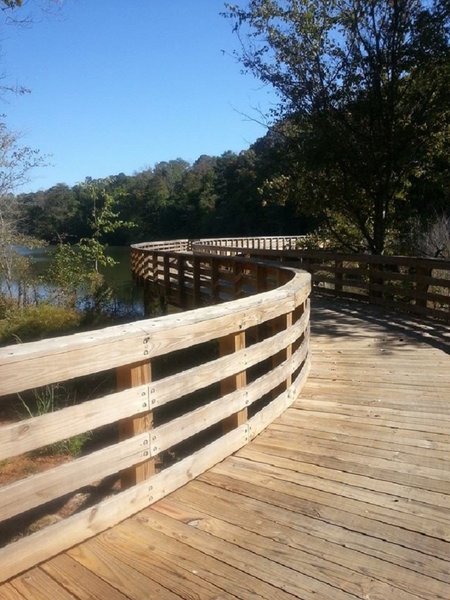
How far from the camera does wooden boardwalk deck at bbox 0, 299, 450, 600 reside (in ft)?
8.20

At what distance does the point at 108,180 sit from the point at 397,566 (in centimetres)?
1862

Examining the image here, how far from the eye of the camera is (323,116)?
13500mm

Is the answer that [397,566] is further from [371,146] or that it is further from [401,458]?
[371,146]

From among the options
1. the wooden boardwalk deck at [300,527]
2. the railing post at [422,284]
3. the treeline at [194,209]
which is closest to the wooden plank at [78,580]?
the wooden boardwalk deck at [300,527]

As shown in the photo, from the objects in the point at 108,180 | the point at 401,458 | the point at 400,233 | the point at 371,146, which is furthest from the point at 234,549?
the point at 108,180

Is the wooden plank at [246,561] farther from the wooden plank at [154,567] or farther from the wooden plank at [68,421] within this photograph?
the wooden plank at [68,421]

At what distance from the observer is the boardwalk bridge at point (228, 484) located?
2504mm

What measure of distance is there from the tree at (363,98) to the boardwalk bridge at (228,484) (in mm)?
8915

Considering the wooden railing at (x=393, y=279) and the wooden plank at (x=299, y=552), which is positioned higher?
the wooden railing at (x=393, y=279)

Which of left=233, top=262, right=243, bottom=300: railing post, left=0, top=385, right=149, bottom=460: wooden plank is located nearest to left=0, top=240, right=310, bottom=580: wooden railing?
left=0, top=385, right=149, bottom=460: wooden plank

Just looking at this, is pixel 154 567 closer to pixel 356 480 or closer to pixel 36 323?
pixel 356 480

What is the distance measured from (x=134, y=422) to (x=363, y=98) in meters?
12.0

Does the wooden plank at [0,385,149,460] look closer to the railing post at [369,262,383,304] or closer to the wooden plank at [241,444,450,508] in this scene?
the wooden plank at [241,444,450,508]

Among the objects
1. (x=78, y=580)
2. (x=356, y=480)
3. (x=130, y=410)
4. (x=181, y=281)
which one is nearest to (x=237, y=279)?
(x=181, y=281)
